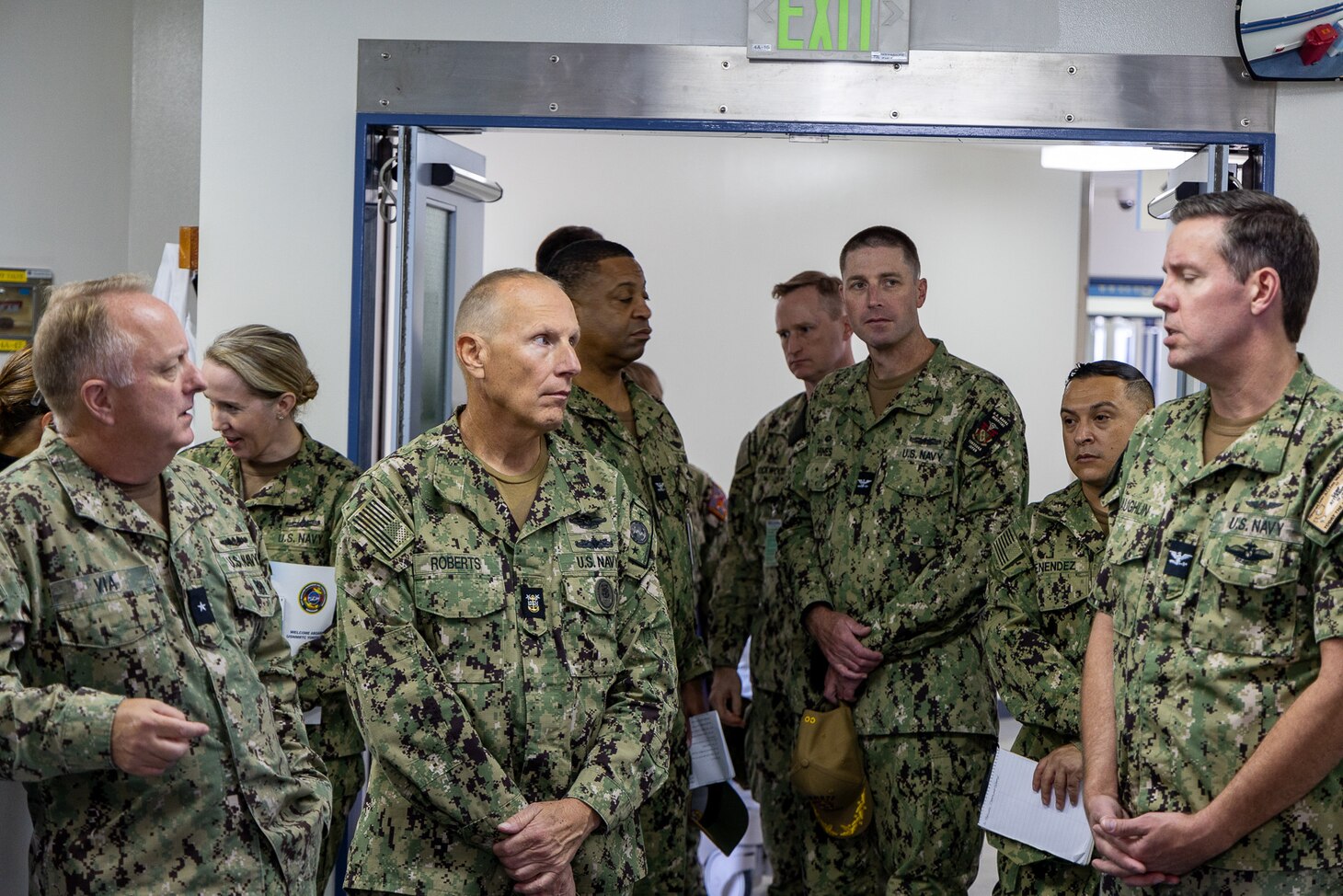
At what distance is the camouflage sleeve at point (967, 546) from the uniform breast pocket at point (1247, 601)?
3.99ft

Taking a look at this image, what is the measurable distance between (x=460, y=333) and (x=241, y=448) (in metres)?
1.03

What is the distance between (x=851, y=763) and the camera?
3.39 m

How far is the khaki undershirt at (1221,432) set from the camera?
2.16 meters

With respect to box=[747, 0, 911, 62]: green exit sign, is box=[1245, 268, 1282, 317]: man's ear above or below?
below

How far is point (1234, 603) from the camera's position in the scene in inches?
80.9

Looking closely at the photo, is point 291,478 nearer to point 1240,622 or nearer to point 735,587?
point 735,587

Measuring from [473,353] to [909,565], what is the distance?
55.5 inches

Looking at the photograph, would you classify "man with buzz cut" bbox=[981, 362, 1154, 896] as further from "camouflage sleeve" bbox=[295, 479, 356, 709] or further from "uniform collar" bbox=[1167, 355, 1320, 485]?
"camouflage sleeve" bbox=[295, 479, 356, 709]

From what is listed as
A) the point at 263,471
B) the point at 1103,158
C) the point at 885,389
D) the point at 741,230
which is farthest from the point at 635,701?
the point at 741,230

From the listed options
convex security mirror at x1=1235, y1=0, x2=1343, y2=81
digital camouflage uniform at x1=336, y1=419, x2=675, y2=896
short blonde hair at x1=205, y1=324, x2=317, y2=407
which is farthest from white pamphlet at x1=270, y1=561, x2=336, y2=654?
convex security mirror at x1=1235, y1=0, x2=1343, y2=81

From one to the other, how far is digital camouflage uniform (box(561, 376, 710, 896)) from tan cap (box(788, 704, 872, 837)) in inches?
12.1

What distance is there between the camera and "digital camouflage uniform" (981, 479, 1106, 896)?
9.61ft

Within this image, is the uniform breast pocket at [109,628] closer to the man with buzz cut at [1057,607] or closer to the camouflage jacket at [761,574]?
the man with buzz cut at [1057,607]

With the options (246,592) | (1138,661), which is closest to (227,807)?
(246,592)
